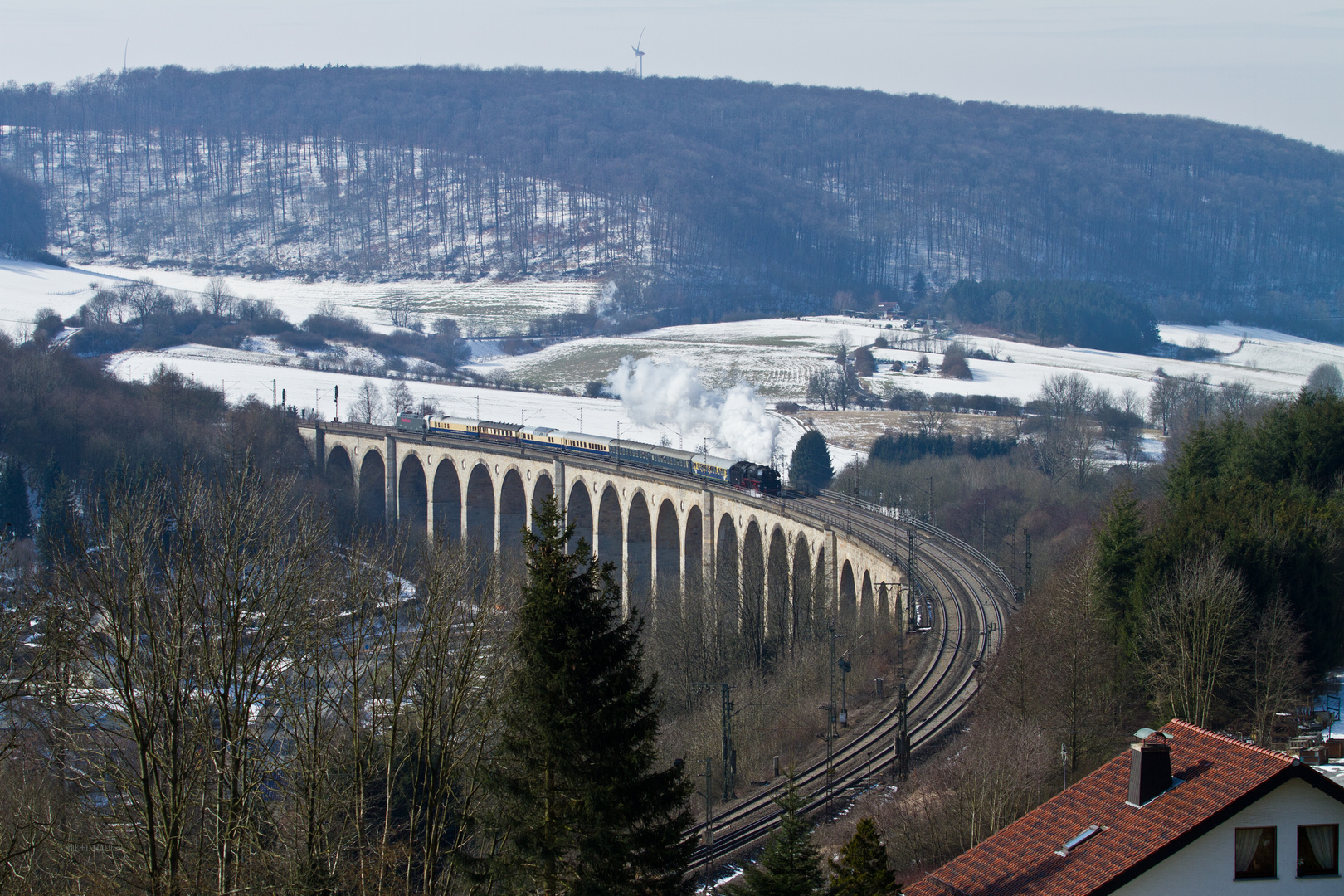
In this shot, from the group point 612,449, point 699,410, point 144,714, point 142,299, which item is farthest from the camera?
point 142,299

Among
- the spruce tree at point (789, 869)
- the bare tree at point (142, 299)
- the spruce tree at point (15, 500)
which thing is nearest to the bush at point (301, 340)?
the bare tree at point (142, 299)

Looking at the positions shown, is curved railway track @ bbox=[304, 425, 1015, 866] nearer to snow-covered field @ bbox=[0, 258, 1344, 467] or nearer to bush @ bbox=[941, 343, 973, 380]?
snow-covered field @ bbox=[0, 258, 1344, 467]

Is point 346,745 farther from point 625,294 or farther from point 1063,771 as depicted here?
point 625,294

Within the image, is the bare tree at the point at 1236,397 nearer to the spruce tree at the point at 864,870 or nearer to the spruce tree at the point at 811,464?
the spruce tree at the point at 811,464

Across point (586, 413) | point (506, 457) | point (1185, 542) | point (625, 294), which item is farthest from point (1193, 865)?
point (625, 294)

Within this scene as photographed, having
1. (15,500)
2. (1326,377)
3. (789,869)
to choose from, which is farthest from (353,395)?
(789,869)

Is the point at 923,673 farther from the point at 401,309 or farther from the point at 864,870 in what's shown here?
the point at 401,309
